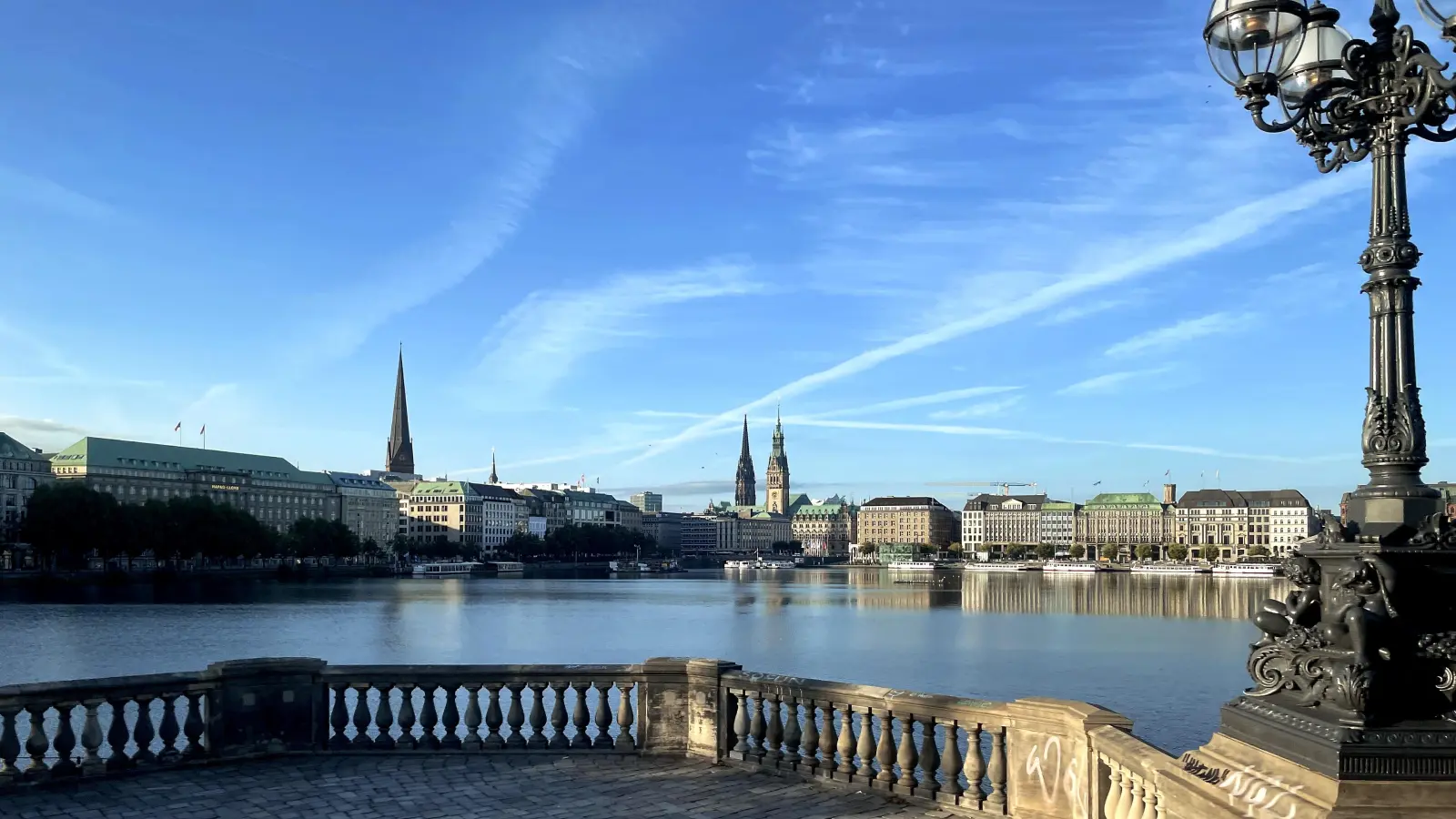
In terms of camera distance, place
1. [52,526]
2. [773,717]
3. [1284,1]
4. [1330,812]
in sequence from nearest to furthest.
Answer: [1330,812]
[1284,1]
[773,717]
[52,526]

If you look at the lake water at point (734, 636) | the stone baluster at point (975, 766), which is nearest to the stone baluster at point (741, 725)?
the stone baluster at point (975, 766)

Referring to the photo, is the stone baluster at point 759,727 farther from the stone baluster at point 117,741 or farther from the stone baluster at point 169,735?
the stone baluster at point 117,741

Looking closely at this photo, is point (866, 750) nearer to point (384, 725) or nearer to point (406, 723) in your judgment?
point (406, 723)

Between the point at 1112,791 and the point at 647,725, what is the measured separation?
19.4 feet

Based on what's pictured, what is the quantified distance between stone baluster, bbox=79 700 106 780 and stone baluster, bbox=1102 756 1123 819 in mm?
9434

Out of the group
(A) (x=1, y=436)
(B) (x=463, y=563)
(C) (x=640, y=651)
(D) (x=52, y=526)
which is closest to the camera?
(C) (x=640, y=651)

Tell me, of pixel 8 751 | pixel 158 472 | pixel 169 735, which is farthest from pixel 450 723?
pixel 158 472

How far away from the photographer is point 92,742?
37.8ft

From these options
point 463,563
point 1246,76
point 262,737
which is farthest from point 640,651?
point 463,563

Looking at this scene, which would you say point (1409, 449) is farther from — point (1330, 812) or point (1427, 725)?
point (1330, 812)

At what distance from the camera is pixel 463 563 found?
196625mm

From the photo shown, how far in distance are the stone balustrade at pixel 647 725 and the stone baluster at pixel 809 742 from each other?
0.05ft

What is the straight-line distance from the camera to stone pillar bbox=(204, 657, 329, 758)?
12406mm

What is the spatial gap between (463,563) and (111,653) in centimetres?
14600
